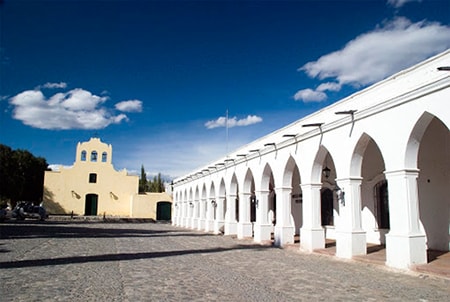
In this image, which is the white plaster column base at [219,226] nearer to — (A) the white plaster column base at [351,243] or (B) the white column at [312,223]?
(B) the white column at [312,223]

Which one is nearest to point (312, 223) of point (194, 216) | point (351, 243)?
point (351, 243)

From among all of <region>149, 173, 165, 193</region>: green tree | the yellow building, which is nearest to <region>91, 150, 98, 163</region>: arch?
the yellow building

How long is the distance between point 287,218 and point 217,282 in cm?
772

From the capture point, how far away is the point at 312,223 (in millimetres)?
13102

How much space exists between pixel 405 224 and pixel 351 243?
6.69ft

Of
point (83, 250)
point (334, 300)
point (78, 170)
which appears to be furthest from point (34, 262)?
point (78, 170)

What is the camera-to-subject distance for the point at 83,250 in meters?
12.9

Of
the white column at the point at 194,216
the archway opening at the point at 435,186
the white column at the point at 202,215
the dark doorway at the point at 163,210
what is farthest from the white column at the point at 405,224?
the dark doorway at the point at 163,210

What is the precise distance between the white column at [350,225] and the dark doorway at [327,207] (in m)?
5.25

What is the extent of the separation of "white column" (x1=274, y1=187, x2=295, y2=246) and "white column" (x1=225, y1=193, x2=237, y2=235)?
19.1 feet

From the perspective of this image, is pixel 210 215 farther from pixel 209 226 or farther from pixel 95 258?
pixel 95 258

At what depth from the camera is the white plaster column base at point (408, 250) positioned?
9125 millimetres

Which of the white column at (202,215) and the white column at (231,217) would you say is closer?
the white column at (231,217)

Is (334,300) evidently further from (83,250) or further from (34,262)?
(83,250)
